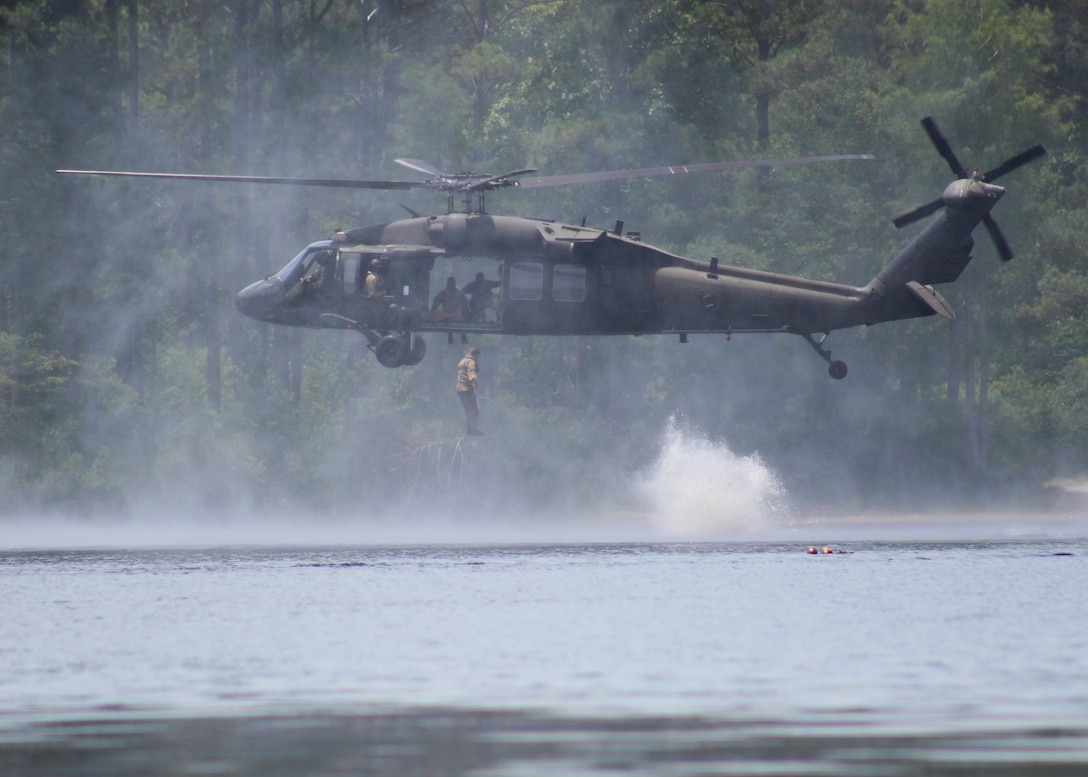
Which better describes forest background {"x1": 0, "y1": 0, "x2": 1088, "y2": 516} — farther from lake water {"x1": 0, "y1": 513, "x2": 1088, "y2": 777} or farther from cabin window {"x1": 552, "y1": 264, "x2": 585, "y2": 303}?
lake water {"x1": 0, "y1": 513, "x2": 1088, "y2": 777}

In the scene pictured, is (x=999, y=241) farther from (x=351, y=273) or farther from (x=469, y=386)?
(x=351, y=273)

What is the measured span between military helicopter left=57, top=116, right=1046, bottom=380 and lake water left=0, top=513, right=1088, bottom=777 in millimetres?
4717

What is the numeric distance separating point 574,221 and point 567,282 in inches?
1180

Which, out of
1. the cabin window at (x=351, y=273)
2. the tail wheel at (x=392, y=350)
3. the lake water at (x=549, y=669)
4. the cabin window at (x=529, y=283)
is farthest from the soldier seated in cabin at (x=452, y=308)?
the lake water at (x=549, y=669)

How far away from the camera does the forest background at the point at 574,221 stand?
6041 cm

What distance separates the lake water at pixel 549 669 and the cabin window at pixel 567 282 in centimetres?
524

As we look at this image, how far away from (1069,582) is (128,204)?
4590 cm

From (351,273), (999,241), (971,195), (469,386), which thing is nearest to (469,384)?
(469,386)

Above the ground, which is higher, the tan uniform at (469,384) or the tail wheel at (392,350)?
the tail wheel at (392,350)

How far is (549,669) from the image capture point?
18094mm

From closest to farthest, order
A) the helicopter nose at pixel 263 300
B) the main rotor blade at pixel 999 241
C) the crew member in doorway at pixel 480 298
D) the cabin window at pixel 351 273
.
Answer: the main rotor blade at pixel 999 241 → the crew member in doorway at pixel 480 298 → the cabin window at pixel 351 273 → the helicopter nose at pixel 263 300

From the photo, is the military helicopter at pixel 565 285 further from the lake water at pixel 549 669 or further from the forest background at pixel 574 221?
the forest background at pixel 574 221

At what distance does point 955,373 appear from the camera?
61188 mm

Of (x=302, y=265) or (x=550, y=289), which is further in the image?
(x=302, y=265)
